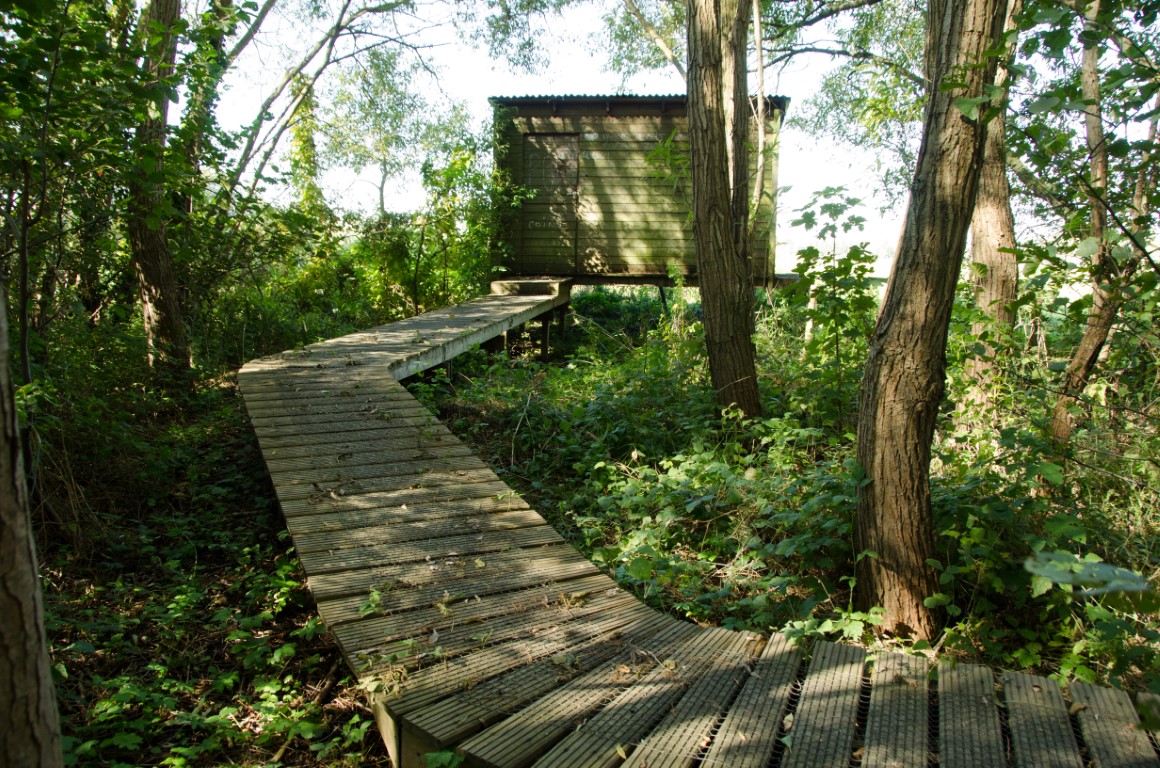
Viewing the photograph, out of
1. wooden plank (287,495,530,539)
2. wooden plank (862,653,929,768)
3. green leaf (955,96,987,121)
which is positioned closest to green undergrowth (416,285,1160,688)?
wooden plank (862,653,929,768)

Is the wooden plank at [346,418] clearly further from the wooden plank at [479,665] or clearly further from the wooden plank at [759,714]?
the wooden plank at [759,714]

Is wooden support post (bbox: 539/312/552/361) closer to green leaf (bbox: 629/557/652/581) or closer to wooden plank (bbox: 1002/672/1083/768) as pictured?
green leaf (bbox: 629/557/652/581)

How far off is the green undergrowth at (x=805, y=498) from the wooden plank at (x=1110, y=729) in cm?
22

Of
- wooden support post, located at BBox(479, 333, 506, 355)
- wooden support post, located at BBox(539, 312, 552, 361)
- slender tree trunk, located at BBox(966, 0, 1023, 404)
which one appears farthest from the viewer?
wooden support post, located at BBox(539, 312, 552, 361)

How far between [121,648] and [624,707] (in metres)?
2.28

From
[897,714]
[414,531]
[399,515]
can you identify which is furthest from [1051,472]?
[399,515]

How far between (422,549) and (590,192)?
10.9m

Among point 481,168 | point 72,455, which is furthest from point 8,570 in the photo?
point 481,168

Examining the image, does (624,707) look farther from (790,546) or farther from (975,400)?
(975,400)

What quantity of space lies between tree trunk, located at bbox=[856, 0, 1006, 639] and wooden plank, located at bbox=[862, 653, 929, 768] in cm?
64

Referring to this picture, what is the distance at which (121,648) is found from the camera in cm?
314

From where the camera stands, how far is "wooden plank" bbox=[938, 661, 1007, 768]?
2.02 metres

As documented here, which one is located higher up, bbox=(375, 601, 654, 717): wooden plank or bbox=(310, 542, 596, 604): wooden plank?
bbox=(310, 542, 596, 604): wooden plank

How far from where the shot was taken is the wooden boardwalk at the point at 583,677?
206 cm
